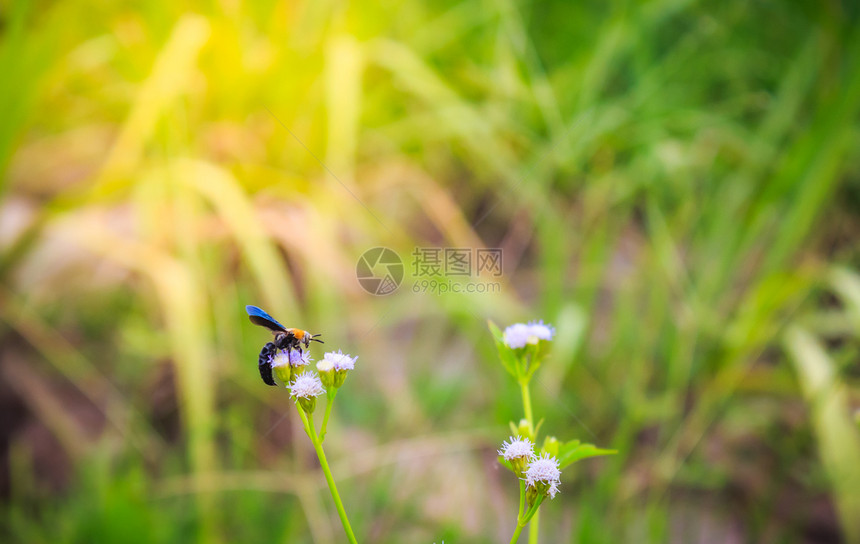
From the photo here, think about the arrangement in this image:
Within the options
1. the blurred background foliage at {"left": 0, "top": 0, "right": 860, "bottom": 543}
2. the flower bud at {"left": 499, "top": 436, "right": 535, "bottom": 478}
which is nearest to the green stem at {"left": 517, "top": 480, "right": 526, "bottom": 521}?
the flower bud at {"left": 499, "top": 436, "right": 535, "bottom": 478}

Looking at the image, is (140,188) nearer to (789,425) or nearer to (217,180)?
(217,180)

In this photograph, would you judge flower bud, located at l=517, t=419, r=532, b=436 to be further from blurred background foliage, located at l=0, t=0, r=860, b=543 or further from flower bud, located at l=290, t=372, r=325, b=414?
blurred background foliage, located at l=0, t=0, r=860, b=543

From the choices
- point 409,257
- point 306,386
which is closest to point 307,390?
point 306,386

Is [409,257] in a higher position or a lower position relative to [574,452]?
higher

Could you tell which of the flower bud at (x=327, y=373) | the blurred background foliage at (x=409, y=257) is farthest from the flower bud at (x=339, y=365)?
the blurred background foliage at (x=409, y=257)

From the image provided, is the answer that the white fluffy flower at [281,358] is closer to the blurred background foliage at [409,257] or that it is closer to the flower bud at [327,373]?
the flower bud at [327,373]

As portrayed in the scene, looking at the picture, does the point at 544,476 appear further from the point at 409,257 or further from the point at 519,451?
the point at 409,257

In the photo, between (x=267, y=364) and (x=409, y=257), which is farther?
(x=409, y=257)
